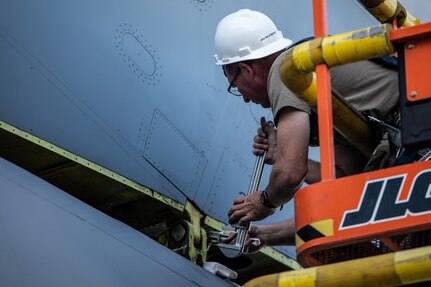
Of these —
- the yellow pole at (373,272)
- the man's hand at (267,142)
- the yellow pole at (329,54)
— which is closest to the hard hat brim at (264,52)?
the man's hand at (267,142)

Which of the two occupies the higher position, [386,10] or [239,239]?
[386,10]

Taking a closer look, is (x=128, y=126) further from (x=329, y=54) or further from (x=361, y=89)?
(x=329, y=54)

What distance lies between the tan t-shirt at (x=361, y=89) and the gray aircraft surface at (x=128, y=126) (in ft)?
3.11

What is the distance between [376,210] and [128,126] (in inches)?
88.3

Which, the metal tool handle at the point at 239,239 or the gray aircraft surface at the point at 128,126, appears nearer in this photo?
the gray aircraft surface at the point at 128,126

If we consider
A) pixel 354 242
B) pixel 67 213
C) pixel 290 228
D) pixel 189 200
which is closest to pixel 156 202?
pixel 189 200

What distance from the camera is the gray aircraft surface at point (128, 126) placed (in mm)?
4958

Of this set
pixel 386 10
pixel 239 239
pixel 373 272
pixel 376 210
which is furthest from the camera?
pixel 386 10

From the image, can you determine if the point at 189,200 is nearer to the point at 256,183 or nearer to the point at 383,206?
the point at 256,183

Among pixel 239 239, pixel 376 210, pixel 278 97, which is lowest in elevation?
pixel 376 210

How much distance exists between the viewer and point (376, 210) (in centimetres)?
351

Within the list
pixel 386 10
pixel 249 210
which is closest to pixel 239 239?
pixel 249 210

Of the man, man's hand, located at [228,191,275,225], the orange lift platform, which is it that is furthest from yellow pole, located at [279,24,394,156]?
man's hand, located at [228,191,275,225]

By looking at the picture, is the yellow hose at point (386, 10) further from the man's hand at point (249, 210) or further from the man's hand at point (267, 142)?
the man's hand at point (249, 210)
